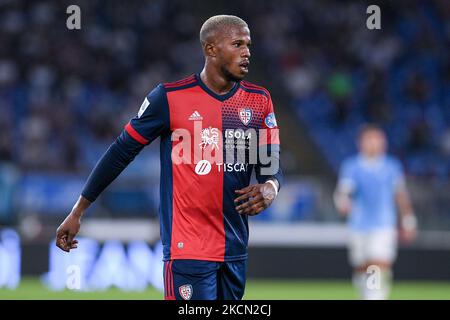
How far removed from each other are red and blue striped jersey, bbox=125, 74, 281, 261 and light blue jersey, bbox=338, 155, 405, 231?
565 centimetres

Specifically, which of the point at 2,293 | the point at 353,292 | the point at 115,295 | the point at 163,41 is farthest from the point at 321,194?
the point at 163,41

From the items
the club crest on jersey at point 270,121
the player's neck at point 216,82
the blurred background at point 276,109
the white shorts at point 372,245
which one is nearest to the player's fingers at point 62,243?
the player's neck at point 216,82

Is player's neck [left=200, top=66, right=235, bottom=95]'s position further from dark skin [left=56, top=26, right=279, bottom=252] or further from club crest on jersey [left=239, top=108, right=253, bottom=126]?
club crest on jersey [left=239, top=108, right=253, bottom=126]

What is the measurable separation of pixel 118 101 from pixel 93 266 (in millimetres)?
4965

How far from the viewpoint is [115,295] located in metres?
11.1

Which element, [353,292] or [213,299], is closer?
[213,299]

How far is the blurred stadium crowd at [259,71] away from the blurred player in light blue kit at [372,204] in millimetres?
3899

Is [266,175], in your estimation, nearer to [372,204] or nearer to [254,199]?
[254,199]

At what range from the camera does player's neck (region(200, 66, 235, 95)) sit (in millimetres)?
A: 5129

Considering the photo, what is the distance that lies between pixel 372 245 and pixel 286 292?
1550 mm

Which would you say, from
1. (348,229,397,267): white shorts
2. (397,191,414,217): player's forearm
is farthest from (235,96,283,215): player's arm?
(397,191,414,217): player's forearm

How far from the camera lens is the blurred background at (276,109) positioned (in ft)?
40.9

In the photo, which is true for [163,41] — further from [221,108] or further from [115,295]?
[221,108]

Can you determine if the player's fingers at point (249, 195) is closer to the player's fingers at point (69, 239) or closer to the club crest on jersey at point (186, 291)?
the club crest on jersey at point (186, 291)
